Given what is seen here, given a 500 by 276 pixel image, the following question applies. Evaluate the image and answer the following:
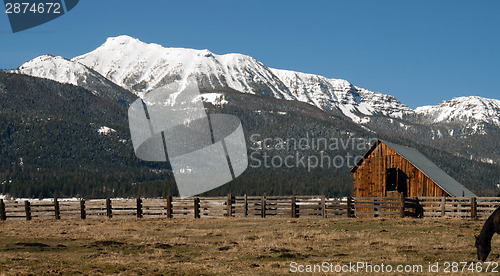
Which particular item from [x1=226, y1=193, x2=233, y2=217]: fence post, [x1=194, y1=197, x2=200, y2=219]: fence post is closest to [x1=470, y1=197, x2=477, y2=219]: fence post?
[x1=226, y1=193, x2=233, y2=217]: fence post

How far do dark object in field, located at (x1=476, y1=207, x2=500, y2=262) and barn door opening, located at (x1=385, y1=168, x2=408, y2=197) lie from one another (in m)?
29.5

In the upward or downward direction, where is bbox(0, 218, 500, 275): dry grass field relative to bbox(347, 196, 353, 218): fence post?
downward

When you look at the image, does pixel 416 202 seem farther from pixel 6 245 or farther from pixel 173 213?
pixel 6 245

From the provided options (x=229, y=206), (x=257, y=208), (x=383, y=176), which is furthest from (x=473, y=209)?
(x=229, y=206)

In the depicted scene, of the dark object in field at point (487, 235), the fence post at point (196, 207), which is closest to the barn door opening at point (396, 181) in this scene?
the fence post at point (196, 207)

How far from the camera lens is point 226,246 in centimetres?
2575

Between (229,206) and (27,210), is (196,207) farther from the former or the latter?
(27,210)

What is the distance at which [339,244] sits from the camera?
2572cm

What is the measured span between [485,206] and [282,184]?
161 metres

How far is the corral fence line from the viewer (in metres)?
38.6

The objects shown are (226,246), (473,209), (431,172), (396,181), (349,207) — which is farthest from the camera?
(396,181)

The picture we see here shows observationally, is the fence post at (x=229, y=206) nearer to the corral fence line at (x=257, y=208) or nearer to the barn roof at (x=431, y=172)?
the corral fence line at (x=257, y=208)

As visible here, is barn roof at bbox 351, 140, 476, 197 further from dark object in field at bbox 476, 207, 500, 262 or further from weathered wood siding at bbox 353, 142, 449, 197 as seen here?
dark object in field at bbox 476, 207, 500, 262

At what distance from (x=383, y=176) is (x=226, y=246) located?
27.4m
